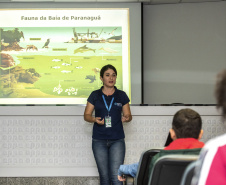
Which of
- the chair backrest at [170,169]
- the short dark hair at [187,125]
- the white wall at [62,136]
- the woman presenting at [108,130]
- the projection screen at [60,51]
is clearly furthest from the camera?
the projection screen at [60,51]

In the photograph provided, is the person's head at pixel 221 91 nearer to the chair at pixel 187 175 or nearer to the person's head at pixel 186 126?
the chair at pixel 187 175

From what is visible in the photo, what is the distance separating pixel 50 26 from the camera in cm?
713

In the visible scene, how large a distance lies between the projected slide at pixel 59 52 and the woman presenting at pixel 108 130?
304cm

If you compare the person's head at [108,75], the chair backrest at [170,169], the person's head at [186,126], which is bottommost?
the chair backrest at [170,169]

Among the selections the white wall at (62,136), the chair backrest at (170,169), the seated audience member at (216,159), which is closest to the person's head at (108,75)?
the white wall at (62,136)

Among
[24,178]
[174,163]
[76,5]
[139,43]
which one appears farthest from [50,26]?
[174,163]

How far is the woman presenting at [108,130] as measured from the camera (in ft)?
12.5

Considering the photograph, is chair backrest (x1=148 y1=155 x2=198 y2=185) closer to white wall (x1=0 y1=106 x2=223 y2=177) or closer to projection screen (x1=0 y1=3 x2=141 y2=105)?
white wall (x1=0 y1=106 x2=223 y2=177)

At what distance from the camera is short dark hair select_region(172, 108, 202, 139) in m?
1.90

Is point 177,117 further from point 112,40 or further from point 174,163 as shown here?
point 112,40

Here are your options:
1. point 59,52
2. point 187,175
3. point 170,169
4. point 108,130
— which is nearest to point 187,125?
point 170,169

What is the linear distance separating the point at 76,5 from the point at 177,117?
550 centimetres

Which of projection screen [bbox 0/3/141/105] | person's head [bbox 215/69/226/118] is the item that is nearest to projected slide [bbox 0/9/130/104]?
projection screen [bbox 0/3/141/105]

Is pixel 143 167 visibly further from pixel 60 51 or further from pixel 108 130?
pixel 60 51
